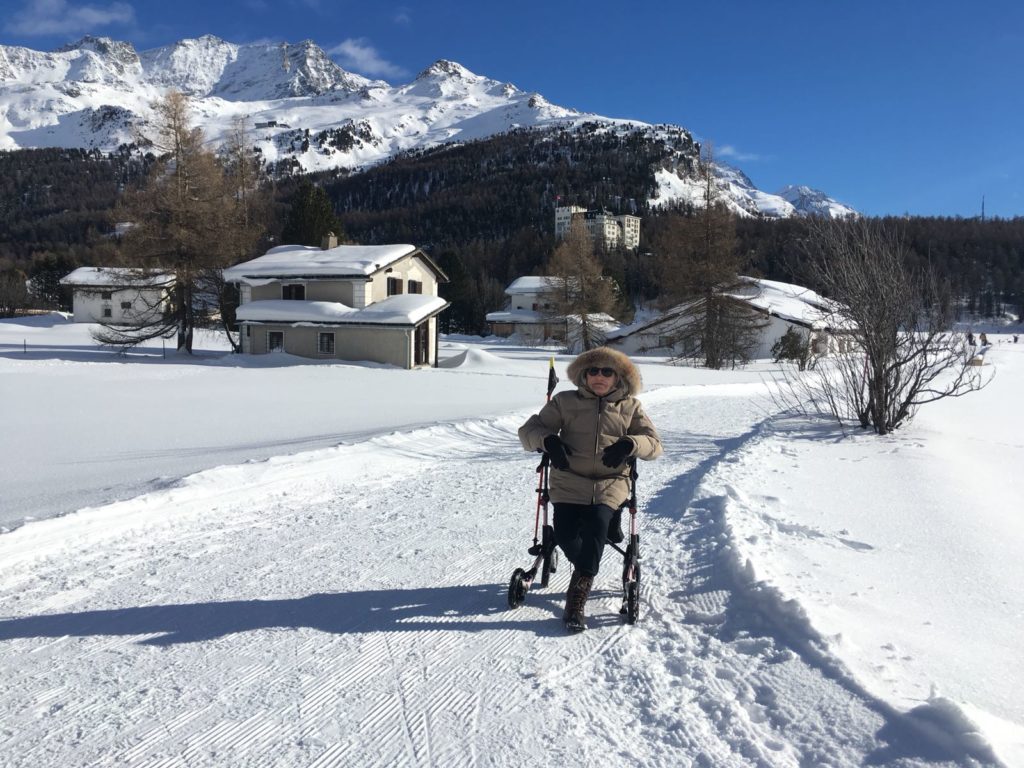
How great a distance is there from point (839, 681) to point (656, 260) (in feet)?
128

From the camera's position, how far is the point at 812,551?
574cm

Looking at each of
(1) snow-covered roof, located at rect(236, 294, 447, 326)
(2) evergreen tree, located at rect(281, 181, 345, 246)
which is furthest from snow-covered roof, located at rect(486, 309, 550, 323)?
(1) snow-covered roof, located at rect(236, 294, 447, 326)

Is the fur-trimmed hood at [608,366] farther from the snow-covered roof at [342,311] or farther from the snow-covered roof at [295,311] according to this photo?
the snow-covered roof at [295,311]

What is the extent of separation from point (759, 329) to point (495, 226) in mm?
115584

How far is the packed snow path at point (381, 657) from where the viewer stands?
2.96 metres

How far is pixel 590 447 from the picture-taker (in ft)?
14.2

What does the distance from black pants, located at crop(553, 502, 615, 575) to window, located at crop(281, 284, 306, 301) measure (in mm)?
31065

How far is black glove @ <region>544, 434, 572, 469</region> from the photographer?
13.6ft

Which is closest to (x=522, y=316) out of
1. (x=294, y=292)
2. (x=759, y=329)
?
(x=759, y=329)

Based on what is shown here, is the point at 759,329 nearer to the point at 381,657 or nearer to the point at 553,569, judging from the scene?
the point at 553,569

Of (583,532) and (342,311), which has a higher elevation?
(342,311)

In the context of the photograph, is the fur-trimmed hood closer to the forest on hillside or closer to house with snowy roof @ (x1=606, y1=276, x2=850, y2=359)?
the forest on hillside

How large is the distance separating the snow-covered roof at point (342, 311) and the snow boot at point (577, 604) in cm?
2616

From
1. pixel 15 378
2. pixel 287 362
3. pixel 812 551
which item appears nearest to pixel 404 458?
pixel 812 551
